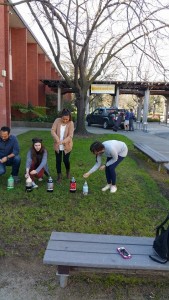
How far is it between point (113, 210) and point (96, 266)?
2.15 meters

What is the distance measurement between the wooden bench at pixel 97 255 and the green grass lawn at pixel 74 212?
0.67 m

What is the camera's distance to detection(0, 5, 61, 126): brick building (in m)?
14.9

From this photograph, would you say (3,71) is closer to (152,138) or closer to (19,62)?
(19,62)

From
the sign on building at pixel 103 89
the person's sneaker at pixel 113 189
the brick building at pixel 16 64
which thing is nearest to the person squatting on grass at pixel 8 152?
the person's sneaker at pixel 113 189

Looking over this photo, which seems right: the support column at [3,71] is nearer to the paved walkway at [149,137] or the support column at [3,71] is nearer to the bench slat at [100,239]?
the paved walkway at [149,137]

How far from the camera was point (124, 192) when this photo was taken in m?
5.38

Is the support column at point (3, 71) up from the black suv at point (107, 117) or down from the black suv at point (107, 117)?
up

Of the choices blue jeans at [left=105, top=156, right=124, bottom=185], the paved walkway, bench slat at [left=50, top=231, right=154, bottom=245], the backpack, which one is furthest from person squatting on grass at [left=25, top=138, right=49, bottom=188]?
the paved walkway

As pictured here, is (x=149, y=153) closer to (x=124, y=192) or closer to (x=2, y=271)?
(x=124, y=192)

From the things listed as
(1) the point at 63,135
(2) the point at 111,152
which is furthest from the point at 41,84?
(2) the point at 111,152

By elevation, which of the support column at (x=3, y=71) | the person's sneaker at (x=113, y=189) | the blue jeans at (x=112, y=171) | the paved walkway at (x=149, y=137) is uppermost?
the support column at (x=3, y=71)

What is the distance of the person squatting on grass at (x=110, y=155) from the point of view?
460 centimetres

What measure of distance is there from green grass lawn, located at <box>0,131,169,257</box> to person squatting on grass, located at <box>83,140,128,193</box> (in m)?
0.25

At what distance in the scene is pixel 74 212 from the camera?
4.37 meters
